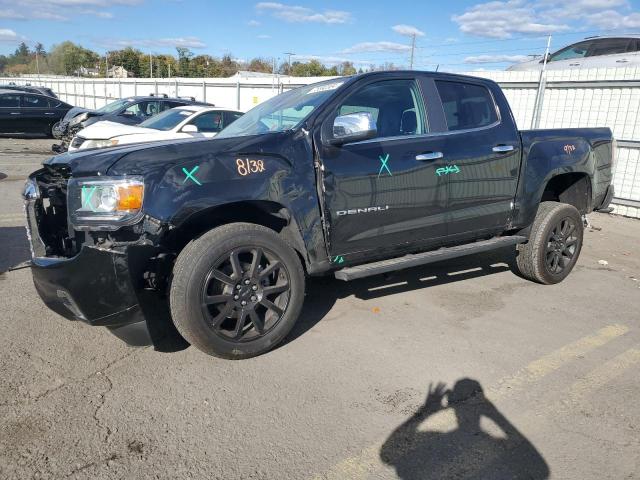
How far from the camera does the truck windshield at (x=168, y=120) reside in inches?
423

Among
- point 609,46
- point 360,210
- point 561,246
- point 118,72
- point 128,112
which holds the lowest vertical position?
point 561,246

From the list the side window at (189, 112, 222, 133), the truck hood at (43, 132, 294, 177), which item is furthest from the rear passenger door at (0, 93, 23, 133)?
the truck hood at (43, 132, 294, 177)

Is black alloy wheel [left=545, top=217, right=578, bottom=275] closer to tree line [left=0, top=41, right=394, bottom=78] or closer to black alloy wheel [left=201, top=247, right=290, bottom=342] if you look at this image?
black alloy wheel [left=201, top=247, right=290, bottom=342]

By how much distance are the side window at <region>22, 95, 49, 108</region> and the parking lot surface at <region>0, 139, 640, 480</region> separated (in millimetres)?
16311

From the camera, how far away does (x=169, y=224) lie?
313 centimetres

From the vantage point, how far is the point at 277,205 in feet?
11.7

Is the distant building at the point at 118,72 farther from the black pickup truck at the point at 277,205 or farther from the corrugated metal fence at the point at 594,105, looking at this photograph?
the black pickup truck at the point at 277,205

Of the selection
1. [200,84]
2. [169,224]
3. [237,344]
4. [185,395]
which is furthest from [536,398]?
[200,84]

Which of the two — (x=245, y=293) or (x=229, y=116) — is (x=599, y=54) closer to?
(x=229, y=116)

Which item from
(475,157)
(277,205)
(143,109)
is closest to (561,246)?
(475,157)

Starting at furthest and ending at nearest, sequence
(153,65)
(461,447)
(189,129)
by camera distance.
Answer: (153,65)
(189,129)
(461,447)

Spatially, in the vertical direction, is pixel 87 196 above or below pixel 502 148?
below

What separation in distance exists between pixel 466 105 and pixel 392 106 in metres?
0.82

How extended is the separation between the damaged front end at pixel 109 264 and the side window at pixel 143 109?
41.1ft
